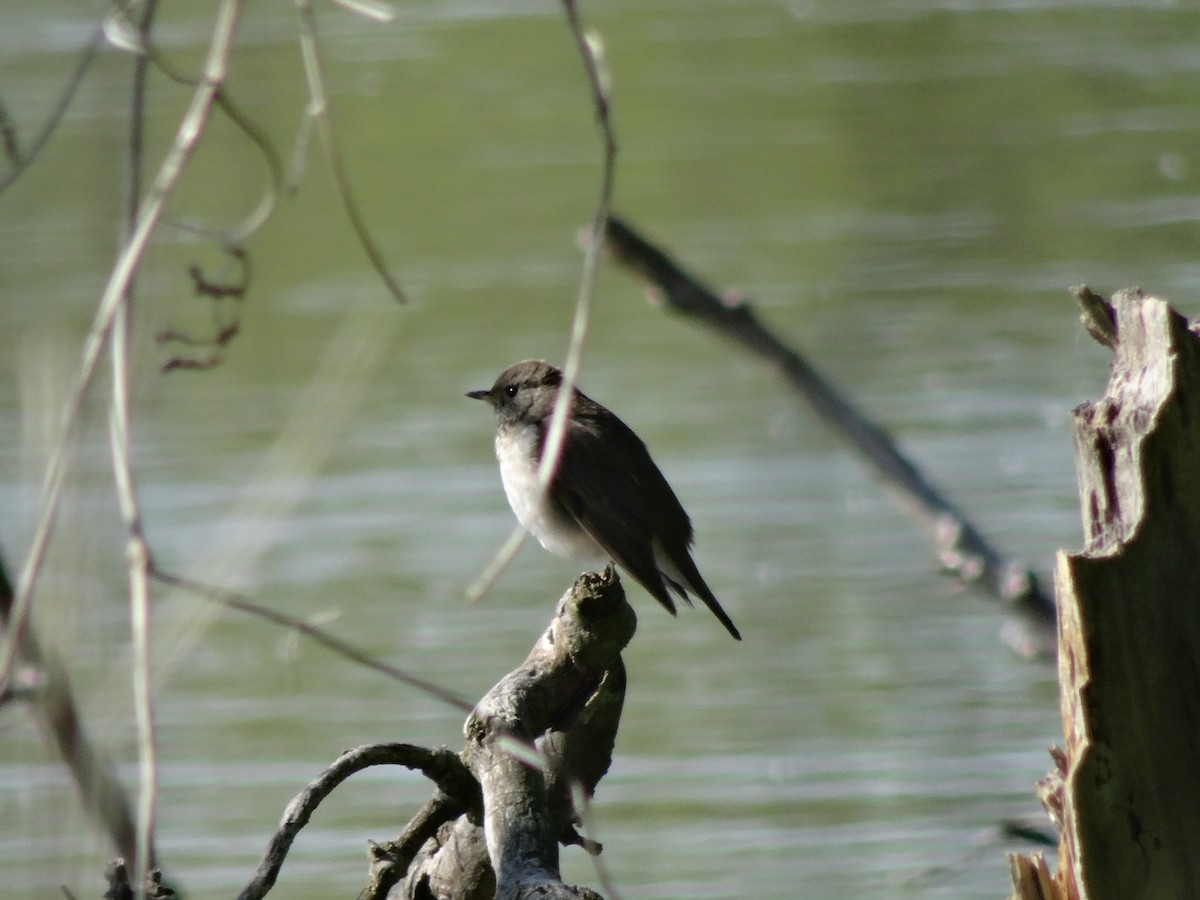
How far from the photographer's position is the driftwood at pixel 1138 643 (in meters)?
2.53

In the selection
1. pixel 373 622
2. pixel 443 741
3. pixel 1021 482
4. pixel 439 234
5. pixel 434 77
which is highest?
pixel 434 77

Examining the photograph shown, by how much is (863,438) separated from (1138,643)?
218cm

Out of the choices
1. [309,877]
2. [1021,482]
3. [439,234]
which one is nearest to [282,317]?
[439,234]

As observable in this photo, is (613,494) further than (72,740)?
Yes

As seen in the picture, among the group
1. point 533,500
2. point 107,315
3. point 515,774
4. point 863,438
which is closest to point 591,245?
point 107,315

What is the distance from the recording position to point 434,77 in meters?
14.4

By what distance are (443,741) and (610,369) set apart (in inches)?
137

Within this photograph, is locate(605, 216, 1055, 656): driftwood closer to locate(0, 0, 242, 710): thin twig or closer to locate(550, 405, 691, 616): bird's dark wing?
locate(550, 405, 691, 616): bird's dark wing

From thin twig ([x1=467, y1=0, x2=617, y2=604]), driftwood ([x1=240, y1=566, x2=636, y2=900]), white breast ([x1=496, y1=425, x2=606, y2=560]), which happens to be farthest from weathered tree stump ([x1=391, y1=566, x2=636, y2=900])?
white breast ([x1=496, y1=425, x2=606, y2=560])

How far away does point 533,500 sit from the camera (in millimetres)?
5320

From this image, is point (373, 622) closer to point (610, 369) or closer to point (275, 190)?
point (610, 369)

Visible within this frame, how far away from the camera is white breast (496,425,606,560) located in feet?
17.8

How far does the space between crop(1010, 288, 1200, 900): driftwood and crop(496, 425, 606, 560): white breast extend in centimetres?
277

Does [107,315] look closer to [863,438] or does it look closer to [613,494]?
[863,438]
